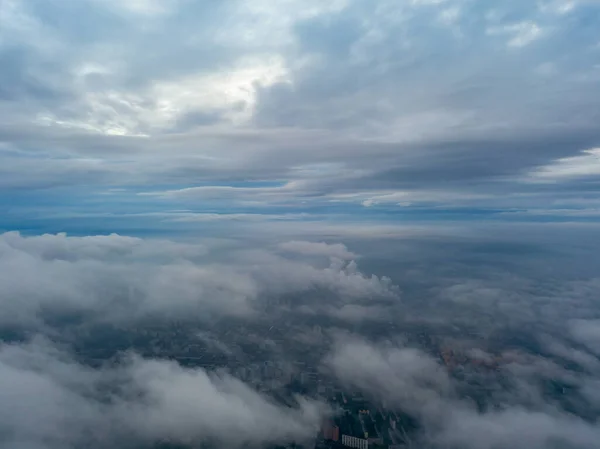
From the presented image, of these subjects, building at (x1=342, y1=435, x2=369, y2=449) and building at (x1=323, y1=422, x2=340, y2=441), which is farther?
building at (x1=323, y1=422, x2=340, y2=441)

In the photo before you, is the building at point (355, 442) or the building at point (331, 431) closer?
the building at point (355, 442)

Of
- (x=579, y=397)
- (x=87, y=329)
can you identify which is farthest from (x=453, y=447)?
A: (x=87, y=329)

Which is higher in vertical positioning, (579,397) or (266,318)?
(266,318)

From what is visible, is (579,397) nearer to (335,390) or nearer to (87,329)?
(335,390)

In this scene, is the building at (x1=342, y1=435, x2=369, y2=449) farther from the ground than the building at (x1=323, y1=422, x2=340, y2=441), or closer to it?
closer to it

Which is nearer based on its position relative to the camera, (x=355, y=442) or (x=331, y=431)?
(x=355, y=442)

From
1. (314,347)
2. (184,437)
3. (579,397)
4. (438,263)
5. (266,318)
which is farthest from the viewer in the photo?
(438,263)

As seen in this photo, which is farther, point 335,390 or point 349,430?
point 335,390

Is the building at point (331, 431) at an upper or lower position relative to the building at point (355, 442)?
upper
